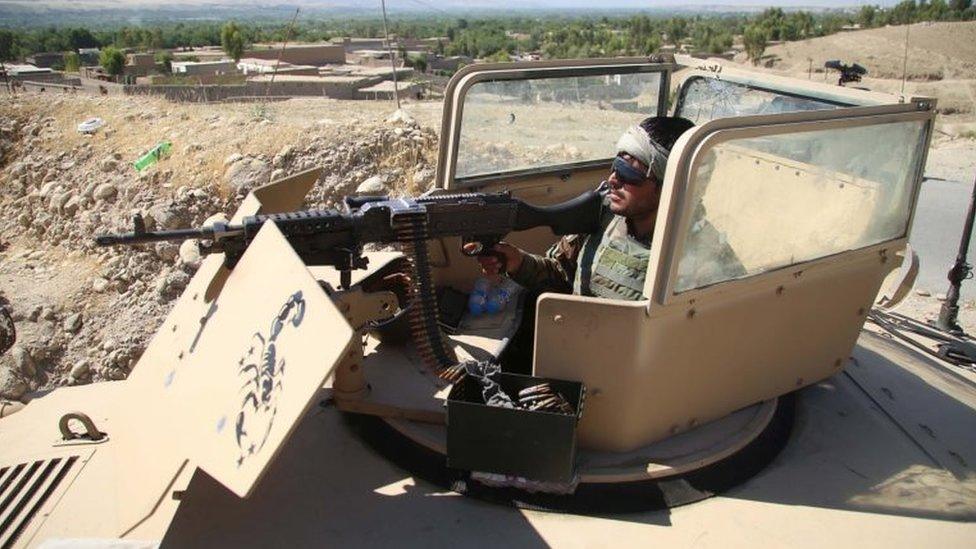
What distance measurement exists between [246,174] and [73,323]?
3.35 meters

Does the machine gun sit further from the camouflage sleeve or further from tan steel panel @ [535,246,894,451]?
tan steel panel @ [535,246,894,451]

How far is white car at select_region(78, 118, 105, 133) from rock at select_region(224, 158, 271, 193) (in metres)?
5.52

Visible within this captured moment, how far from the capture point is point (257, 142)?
1351 cm

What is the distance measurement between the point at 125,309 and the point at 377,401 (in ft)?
30.4

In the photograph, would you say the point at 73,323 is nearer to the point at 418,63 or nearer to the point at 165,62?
the point at 165,62

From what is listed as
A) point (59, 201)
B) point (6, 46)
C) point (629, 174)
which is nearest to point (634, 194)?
point (629, 174)

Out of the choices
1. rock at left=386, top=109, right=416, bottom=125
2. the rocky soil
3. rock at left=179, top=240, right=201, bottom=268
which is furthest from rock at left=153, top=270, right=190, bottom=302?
rock at left=386, top=109, right=416, bottom=125

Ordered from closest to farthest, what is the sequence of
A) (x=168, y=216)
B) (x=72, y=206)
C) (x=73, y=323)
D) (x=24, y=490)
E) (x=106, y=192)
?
(x=24, y=490)
(x=73, y=323)
(x=168, y=216)
(x=106, y=192)
(x=72, y=206)

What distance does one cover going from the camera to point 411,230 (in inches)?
131

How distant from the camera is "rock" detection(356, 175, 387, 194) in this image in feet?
36.1

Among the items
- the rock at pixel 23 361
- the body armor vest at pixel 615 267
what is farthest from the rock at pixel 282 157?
the body armor vest at pixel 615 267

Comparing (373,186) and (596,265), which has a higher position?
(596,265)

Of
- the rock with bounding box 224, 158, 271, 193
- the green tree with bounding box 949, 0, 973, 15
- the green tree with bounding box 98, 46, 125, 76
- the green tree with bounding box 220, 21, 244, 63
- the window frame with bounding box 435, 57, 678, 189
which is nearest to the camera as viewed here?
the window frame with bounding box 435, 57, 678, 189

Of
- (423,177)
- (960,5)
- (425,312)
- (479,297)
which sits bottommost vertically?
(423,177)
